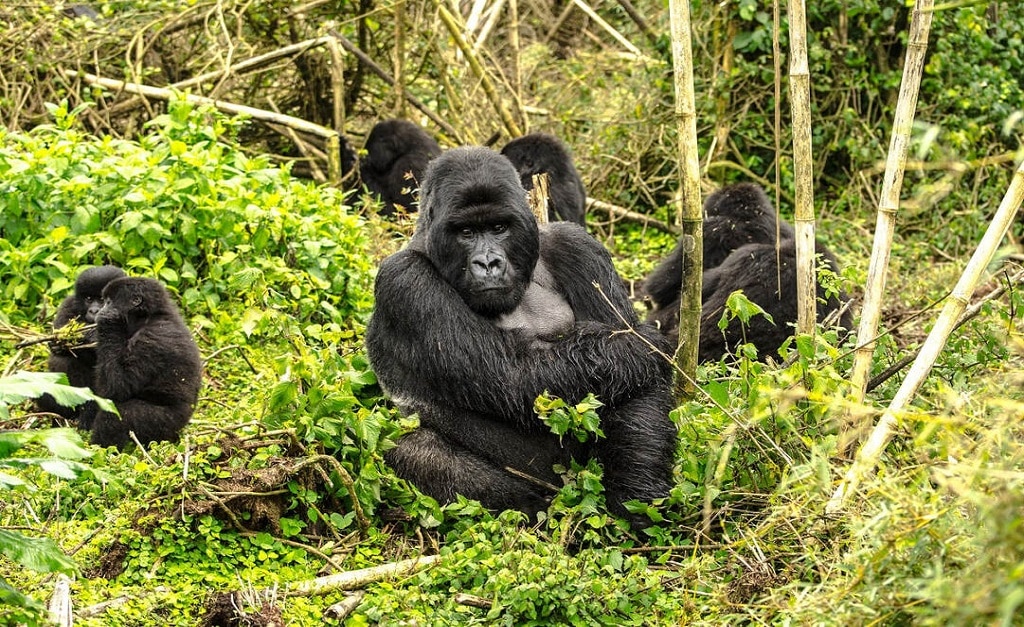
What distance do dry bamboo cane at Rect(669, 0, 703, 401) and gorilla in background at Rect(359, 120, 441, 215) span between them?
17.9 ft

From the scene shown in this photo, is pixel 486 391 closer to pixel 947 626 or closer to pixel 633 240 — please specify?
pixel 947 626

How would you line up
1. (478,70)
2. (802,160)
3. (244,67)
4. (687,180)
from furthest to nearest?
1. (244,67)
2. (478,70)
3. (802,160)
4. (687,180)

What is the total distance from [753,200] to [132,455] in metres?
3.94

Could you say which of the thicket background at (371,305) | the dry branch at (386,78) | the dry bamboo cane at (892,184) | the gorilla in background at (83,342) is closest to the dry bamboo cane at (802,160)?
the thicket background at (371,305)

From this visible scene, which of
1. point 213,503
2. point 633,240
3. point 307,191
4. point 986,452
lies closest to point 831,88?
point 633,240

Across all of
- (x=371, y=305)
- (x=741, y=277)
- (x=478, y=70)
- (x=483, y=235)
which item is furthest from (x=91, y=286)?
(x=478, y=70)

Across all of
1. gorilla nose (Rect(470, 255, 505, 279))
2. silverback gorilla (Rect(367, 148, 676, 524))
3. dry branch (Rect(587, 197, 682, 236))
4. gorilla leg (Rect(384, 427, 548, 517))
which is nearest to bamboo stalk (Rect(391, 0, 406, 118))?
dry branch (Rect(587, 197, 682, 236))

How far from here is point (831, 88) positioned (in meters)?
9.02

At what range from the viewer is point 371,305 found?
6332 mm

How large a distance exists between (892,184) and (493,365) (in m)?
1.52

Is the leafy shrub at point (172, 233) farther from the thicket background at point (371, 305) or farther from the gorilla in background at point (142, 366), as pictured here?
the gorilla in background at point (142, 366)

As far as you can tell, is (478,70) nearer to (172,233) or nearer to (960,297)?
(172,233)

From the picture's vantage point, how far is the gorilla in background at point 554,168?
8141 millimetres

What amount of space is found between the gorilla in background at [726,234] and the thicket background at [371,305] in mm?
392
